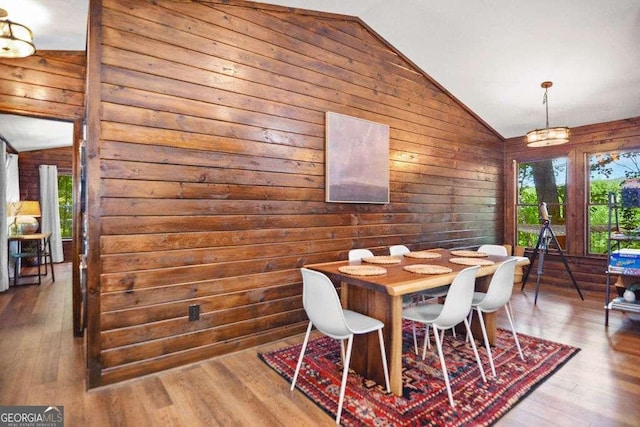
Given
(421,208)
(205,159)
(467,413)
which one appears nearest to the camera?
(467,413)

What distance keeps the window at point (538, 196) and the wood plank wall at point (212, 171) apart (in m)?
3.09

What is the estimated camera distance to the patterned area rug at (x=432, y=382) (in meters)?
1.93

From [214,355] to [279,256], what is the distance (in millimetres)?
953

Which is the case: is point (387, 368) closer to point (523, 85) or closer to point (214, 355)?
point (214, 355)

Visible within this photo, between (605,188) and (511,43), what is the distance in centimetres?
285

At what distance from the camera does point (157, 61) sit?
2.45 meters

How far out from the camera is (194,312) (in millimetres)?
2605

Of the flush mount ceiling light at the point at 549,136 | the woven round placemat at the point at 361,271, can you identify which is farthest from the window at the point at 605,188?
the woven round placemat at the point at 361,271

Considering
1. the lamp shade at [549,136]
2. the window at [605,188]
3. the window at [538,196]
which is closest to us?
the lamp shade at [549,136]

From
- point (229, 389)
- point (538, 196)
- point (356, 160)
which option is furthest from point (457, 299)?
point (538, 196)

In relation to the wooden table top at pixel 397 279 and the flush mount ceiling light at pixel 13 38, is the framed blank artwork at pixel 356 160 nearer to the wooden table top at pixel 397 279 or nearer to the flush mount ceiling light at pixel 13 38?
the wooden table top at pixel 397 279

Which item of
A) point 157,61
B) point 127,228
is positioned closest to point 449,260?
point 127,228

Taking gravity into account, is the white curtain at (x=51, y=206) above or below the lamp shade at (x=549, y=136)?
below

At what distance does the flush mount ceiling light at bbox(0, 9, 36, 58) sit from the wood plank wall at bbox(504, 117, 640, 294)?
6306mm
